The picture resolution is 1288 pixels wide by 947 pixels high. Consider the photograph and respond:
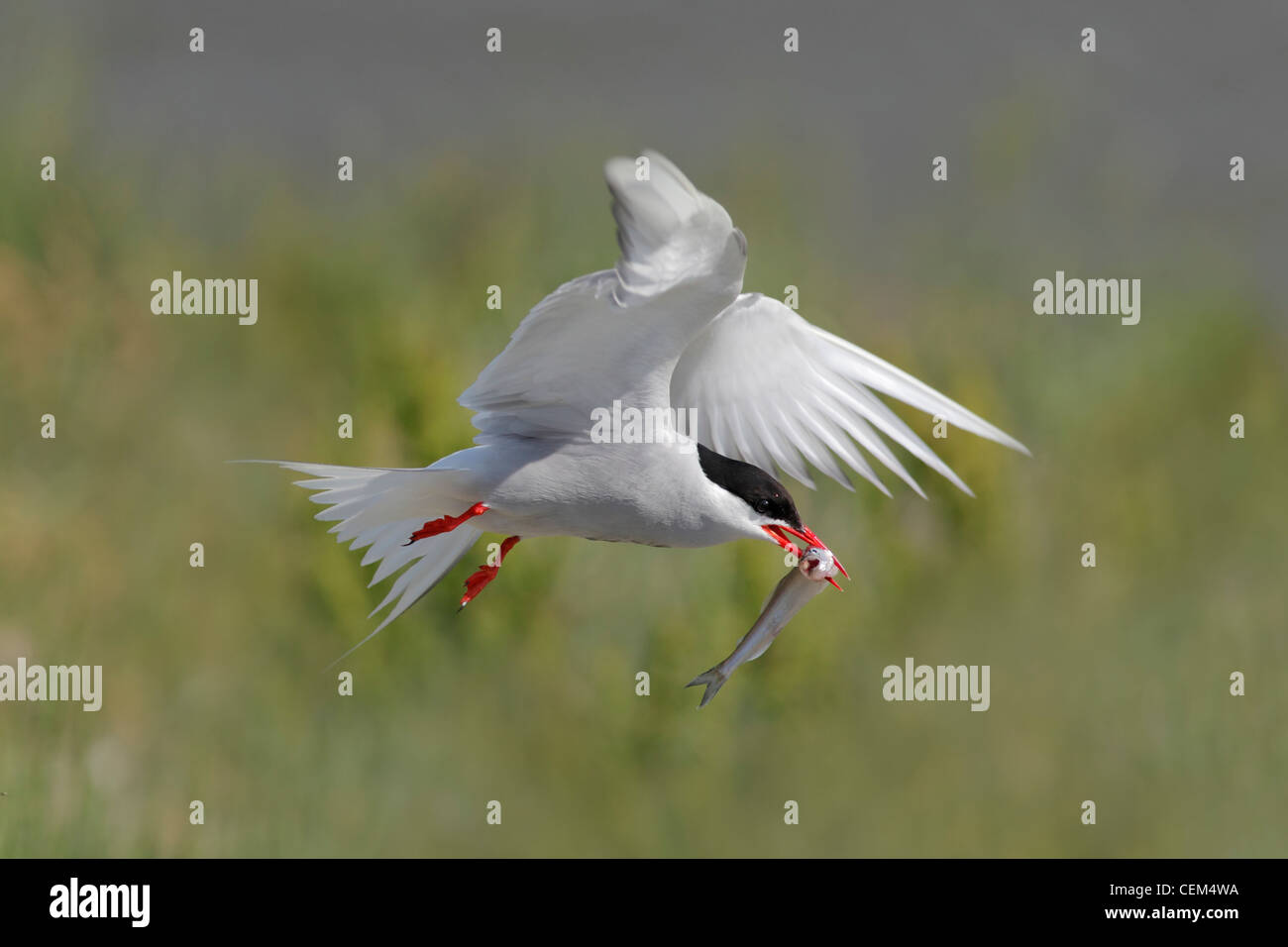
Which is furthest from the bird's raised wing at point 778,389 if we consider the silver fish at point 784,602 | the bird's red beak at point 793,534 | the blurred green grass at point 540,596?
the blurred green grass at point 540,596

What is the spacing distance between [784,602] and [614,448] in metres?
0.46

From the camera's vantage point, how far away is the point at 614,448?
2672 mm

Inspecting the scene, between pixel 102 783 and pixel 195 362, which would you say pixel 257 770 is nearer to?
pixel 102 783

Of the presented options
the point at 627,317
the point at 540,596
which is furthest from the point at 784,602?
the point at 540,596

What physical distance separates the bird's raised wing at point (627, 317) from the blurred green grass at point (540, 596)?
5884 millimetres

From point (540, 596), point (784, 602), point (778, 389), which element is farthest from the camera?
point (540, 596)

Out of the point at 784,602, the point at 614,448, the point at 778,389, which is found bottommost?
the point at 784,602

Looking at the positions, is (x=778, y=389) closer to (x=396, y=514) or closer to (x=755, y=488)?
(x=755, y=488)

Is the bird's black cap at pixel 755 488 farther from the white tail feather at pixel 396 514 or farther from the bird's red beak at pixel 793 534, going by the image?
the white tail feather at pixel 396 514

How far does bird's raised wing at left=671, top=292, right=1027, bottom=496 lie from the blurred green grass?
535 cm

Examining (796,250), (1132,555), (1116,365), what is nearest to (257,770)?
(796,250)

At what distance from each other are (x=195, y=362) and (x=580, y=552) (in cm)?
320

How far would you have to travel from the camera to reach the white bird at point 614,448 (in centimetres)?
241

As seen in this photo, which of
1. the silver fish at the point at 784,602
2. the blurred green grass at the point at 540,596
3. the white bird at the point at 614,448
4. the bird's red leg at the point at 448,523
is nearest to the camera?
the white bird at the point at 614,448
